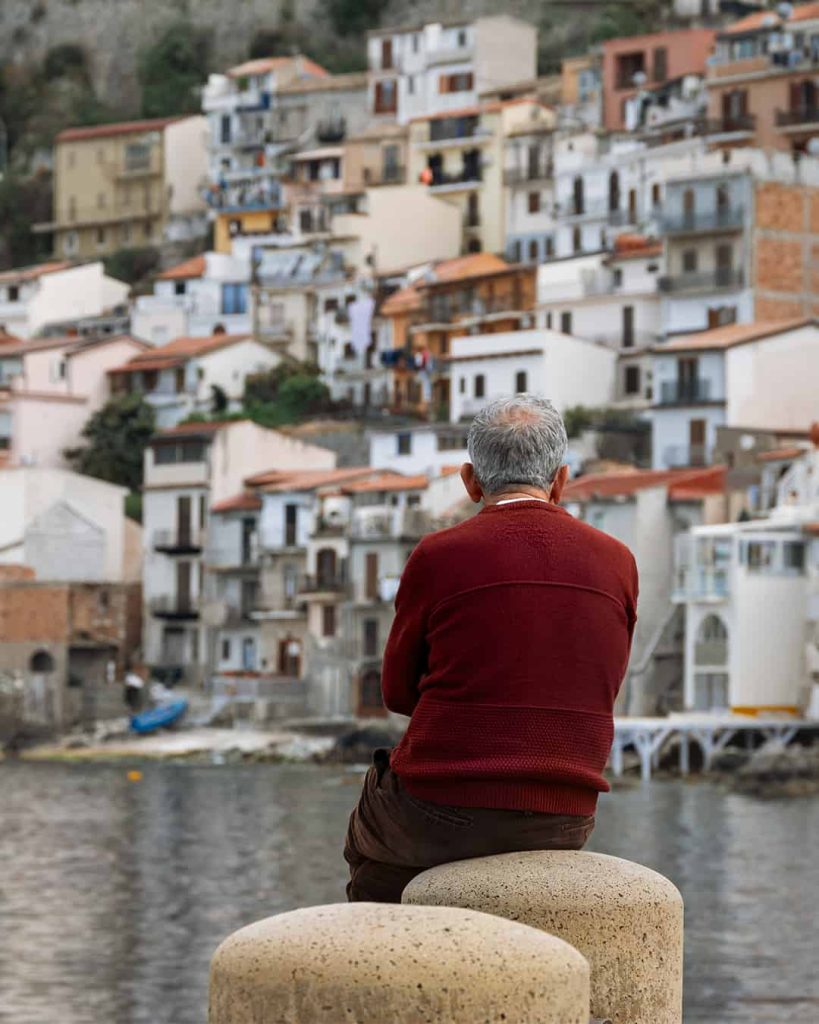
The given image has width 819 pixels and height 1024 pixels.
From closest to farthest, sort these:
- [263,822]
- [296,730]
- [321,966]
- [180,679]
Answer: [321,966]
[263,822]
[296,730]
[180,679]

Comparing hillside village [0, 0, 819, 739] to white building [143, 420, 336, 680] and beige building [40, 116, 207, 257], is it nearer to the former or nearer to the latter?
white building [143, 420, 336, 680]

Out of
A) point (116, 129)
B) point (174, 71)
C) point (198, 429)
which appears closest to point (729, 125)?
point (198, 429)

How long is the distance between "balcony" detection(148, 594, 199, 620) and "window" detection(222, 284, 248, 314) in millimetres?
23114

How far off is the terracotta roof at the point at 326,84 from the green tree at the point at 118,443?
2359 cm

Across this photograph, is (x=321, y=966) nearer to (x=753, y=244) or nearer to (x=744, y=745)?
(x=744, y=745)

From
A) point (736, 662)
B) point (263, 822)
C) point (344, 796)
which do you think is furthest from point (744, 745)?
point (263, 822)

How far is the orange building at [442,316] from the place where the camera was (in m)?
92.1

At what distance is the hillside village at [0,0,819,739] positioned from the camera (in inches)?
2862

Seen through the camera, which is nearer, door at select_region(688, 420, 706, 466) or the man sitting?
the man sitting

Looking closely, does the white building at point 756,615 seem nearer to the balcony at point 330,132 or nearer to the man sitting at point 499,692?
the balcony at point 330,132

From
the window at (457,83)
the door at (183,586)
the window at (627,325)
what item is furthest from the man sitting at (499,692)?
the window at (457,83)

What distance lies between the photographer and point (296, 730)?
75438 mm

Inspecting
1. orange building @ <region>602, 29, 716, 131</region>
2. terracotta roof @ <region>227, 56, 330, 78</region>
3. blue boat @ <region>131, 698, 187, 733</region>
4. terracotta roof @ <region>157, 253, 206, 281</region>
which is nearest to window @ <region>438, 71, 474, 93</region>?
orange building @ <region>602, 29, 716, 131</region>

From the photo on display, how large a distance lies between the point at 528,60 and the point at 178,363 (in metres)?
23.6
